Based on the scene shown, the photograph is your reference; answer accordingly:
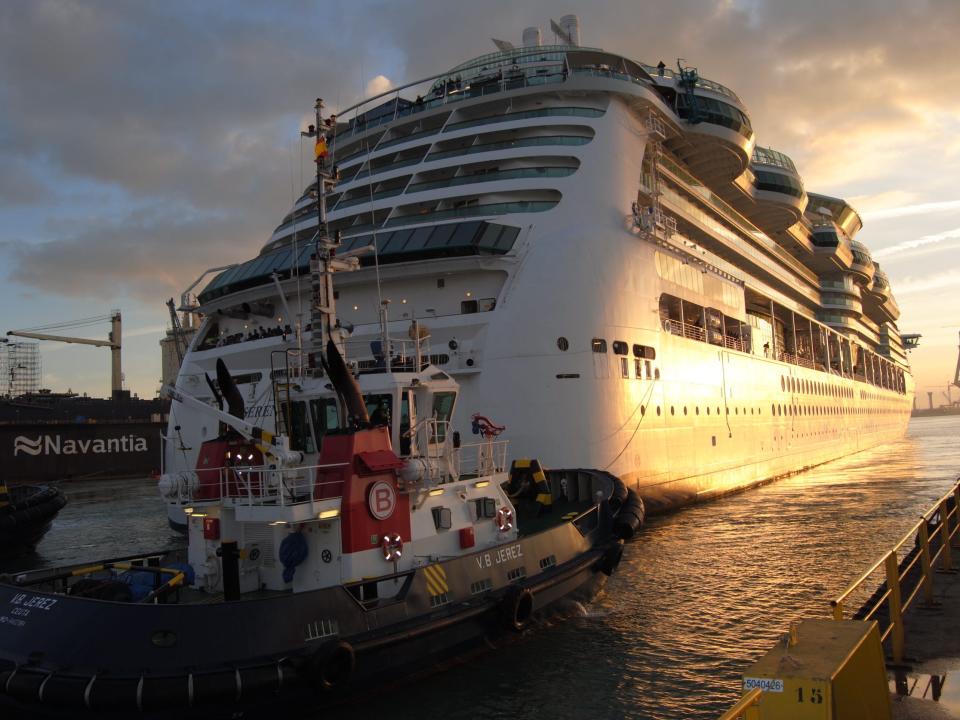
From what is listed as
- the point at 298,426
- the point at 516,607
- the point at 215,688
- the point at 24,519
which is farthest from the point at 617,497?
the point at 24,519

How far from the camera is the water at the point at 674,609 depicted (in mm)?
8469

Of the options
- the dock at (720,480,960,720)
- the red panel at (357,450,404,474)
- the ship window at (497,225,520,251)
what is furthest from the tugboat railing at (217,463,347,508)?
the ship window at (497,225,520,251)

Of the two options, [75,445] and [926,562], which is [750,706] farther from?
[75,445]

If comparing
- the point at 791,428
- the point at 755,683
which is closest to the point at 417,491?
the point at 755,683

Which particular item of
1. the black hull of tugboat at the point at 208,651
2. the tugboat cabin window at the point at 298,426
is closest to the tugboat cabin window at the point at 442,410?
the tugboat cabin window at the point at 298,426

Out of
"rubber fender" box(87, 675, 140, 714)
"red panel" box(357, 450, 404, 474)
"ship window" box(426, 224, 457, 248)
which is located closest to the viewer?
"rubber fender" box(87, 675, 140, 714)

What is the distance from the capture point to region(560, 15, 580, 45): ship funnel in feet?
101

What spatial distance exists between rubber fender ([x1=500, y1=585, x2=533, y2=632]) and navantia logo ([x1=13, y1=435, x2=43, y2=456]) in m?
41.7

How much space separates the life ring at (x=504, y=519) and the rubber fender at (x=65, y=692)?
611 centimetres

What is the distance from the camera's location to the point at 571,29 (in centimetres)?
3095

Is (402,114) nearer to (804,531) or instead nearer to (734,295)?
(734,295)

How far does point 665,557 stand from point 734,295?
17086 mm

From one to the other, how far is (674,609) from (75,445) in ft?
140

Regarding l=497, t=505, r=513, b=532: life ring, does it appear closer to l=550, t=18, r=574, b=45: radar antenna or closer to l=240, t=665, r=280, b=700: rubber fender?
l=240, t=665, r=280, b=700: rubber fender
